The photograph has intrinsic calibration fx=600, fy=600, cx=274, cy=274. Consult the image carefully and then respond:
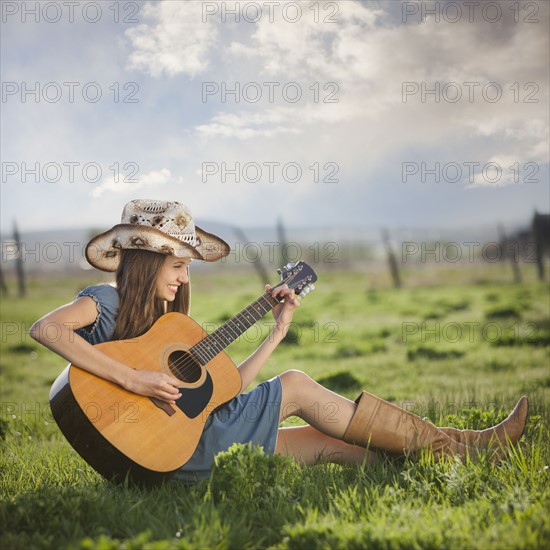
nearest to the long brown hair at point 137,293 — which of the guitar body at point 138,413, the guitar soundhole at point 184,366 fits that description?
the guitar body at point 138,413

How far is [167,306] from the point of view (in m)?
3.68

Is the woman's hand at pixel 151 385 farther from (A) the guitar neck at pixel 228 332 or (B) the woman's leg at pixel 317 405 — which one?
(B) the woman's leg at pixel 317 405

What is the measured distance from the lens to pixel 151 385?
9.91 ft

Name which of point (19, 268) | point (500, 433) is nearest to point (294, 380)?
point (500, 433)

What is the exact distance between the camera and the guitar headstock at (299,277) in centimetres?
370

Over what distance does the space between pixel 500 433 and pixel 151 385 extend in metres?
2.09

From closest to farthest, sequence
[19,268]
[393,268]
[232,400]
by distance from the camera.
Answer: [232,400]
[393,268]
[19,268]

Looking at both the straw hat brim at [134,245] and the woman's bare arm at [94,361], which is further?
the straw hat brim at [134,245]

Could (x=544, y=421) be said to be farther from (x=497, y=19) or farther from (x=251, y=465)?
(x=497, y=19)

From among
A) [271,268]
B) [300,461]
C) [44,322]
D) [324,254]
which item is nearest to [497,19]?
[300,461]

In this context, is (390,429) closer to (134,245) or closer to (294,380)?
(294,380)

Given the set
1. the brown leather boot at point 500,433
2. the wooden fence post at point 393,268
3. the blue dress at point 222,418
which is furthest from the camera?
the wooden fence post at point 393,268

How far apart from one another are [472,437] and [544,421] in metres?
1.10

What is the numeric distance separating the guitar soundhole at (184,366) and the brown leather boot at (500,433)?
1.53 metres
